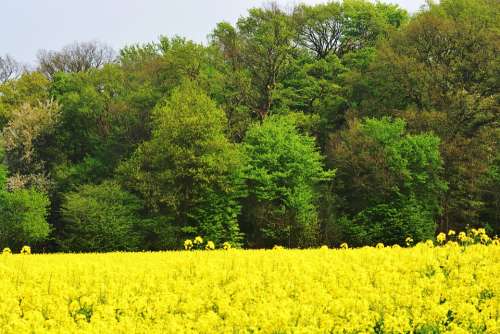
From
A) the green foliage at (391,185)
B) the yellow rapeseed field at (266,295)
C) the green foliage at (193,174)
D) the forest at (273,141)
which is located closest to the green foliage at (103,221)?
the forest at (273,141)

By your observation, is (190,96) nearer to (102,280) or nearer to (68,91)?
(68,91)

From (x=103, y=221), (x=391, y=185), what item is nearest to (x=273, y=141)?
(x=391, y=185)

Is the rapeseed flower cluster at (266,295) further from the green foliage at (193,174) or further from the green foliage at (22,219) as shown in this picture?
the green foliage at (22,219)

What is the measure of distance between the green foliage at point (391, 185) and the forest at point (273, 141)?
0.12 metres

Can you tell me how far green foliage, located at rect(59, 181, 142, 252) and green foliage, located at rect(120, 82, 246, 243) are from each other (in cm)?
144

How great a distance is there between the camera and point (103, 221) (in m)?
A: 45.3

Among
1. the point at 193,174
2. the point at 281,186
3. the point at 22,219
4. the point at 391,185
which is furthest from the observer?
the point at 22,219

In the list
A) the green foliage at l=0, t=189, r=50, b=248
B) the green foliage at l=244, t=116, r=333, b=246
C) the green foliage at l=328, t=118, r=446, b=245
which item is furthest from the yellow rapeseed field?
the green foliage at l=0, t=189, r=50, b=248

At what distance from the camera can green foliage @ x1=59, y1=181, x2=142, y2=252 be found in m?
45.2

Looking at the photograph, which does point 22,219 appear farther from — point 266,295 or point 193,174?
point 266,295

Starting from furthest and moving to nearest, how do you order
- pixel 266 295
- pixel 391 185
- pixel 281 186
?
pixel 281 186 < pixel 391 185 < pixel 266 295

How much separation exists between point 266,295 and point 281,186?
1341 inches

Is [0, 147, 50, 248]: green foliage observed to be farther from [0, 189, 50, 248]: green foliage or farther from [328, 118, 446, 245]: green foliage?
[328, 118, 446, 245]: green foliage

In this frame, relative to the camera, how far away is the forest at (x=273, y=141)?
1772 inches
